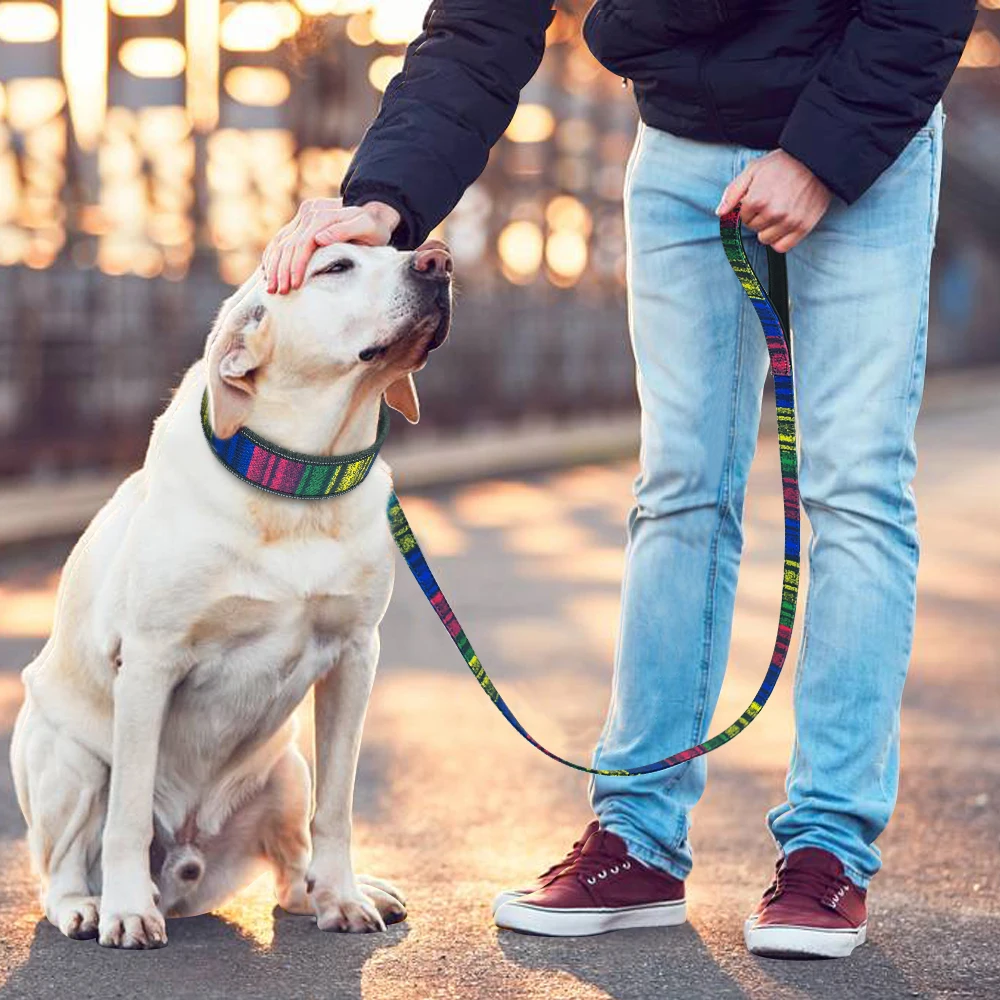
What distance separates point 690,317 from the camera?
2.72 meters

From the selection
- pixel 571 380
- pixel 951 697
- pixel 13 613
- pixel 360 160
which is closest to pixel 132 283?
pixel 13 613

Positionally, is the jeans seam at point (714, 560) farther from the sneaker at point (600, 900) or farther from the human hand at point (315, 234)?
the human hand at point (315, 234)

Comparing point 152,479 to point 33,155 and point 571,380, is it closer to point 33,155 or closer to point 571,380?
point 33,155

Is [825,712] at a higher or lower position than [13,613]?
higher

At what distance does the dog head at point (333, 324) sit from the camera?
8.64ft

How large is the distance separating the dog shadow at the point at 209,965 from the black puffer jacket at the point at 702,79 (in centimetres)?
103

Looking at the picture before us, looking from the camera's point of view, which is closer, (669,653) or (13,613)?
(669,653)

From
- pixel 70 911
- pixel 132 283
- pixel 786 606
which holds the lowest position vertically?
pixel 132 283

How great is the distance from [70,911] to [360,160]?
1.17 metres

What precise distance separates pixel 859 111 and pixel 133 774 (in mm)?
1354

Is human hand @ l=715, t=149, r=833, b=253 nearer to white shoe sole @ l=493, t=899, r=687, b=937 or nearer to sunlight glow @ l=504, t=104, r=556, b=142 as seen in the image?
white shoe sole @ l=493, t=899, r=687, b=937

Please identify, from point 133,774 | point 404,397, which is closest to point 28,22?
point 404,397

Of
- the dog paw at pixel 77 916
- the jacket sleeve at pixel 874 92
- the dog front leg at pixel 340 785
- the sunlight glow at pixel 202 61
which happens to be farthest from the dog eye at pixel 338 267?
the sunlight glow at pixel 202 61

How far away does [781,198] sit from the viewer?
2.55 m
